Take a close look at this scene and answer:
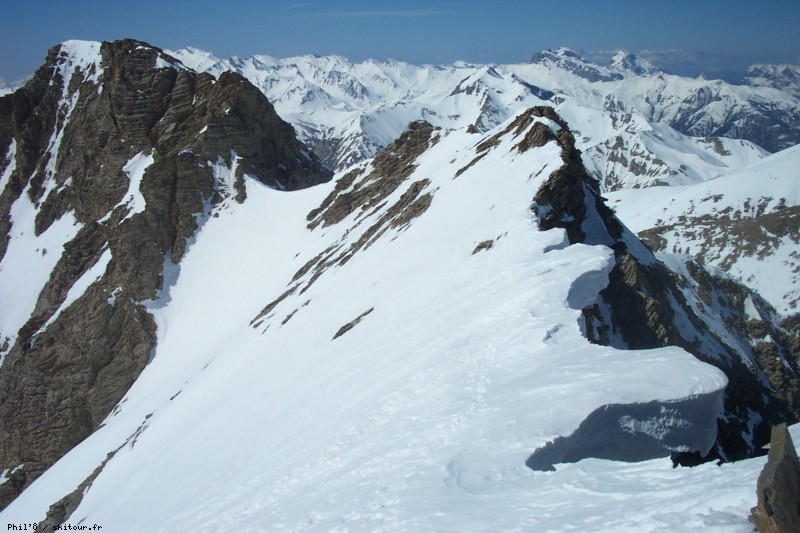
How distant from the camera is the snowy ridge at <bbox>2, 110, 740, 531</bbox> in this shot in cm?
885

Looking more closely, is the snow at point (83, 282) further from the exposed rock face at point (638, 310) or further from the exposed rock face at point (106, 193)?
the exposed rock face at point (638, 310)

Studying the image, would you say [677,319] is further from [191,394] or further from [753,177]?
[753,177]

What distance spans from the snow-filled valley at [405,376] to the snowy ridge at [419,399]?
0.07 metres

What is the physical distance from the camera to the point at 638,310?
2036cm

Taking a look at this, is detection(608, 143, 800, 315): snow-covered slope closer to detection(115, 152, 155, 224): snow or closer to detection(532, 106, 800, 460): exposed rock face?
detection(532, 106, 800, 460): exposed rock face

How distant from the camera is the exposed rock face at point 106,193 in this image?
51.4 m

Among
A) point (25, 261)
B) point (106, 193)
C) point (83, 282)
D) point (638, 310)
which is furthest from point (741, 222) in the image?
point (25, 261)

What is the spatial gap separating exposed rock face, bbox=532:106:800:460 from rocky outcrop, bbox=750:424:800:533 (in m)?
7.93

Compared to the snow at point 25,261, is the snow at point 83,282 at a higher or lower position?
lower

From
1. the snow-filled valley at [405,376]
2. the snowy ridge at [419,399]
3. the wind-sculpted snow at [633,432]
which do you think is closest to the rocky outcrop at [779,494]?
the snow-filled valley at [405,376]

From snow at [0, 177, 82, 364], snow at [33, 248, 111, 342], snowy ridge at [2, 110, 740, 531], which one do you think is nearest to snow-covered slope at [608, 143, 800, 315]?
snowy ridge at [2, 110, 740, 531]

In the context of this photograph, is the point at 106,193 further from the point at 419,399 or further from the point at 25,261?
the point at 419,399

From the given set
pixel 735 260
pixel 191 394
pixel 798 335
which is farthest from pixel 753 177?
pixel 191 394

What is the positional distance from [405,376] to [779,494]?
9427 mm
